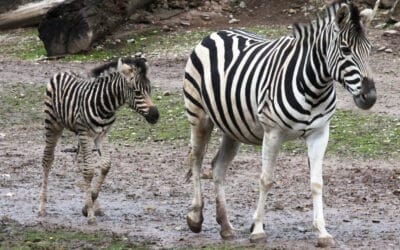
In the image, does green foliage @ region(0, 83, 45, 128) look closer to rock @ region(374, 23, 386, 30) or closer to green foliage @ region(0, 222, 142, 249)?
green foliage @ region(0, 222, 142, 249)

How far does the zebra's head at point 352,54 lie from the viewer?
6711 millimetres

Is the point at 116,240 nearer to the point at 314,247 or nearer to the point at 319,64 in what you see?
the point at 314,247

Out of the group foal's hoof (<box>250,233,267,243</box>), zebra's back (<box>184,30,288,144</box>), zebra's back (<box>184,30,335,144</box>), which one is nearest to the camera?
zebra's back (<box>184,30,335,144</box>)

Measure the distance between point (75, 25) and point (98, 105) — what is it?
959cm

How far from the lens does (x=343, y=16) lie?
6766 millimetres

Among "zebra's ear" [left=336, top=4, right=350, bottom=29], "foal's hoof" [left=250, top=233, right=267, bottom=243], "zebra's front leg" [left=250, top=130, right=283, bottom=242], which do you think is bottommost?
"foal's hoof" [left=250, top=233, right=267, bottom=243]

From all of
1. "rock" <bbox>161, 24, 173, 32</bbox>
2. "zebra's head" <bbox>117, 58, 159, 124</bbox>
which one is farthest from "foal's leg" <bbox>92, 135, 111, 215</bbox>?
"rock" <bbox>161, 24, 173, 32</bbox>

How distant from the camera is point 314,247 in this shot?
24.0 feet

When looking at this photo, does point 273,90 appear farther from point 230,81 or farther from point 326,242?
point 326,242

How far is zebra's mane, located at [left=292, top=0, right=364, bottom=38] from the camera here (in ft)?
22.2

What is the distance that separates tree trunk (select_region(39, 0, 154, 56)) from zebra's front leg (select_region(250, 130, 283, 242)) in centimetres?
1104

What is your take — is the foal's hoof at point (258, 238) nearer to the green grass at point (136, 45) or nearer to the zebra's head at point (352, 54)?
the zebra's head at point (352, 54)

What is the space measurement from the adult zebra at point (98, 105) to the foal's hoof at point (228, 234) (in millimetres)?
1323

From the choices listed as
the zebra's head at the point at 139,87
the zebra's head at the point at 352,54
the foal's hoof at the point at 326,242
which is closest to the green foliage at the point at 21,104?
the zebra's head at the point at 139,87
